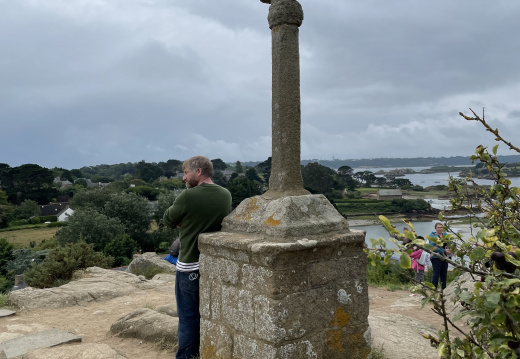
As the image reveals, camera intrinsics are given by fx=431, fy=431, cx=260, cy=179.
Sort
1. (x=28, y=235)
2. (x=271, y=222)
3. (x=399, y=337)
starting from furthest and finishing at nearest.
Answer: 1. (x=28, y=235)
2. (x=399, y=337)
3. (x=271, y=222)

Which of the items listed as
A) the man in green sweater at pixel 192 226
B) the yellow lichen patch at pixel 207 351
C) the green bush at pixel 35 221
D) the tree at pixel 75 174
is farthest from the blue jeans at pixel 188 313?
the tree at pixel 75 174

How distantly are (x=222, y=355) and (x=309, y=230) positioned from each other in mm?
1209

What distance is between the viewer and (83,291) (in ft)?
26.1

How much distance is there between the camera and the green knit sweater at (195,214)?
12.2ft

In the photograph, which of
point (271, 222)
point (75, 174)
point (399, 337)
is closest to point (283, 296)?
point (271, 222)

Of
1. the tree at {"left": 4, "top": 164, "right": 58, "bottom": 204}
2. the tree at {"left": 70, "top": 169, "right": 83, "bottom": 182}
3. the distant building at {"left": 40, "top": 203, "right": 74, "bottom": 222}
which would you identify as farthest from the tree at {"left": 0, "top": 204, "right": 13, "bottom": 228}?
the tree at {"left": 70, "top": 169, "right": 83, "bottom": 182}

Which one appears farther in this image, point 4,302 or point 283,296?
point 4,302

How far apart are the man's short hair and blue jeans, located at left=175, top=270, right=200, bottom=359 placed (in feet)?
2.95

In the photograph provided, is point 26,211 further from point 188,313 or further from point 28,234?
point 188,313

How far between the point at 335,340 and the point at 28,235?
4982 cm

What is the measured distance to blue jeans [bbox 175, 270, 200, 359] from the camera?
3783mm

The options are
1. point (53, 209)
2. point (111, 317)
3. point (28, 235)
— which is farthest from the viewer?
point (53, 209)

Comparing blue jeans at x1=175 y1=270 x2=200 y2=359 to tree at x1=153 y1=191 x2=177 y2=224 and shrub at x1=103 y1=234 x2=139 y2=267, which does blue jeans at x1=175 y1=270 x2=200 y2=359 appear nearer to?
shrub at x1=103 y1=234 x2=139 y2=267

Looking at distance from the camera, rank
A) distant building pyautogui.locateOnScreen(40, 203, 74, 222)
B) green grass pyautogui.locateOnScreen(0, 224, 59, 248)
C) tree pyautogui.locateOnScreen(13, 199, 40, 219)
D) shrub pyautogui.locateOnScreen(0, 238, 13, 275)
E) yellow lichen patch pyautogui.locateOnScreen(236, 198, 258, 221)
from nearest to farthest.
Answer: yellow lichen patch pyautogui.locateOnScreen(236, 198, 258, 221), shrub pyautogui.locateOnScreen(0, 238, 13, 275), green grass pyautogui.locateOnScreen(0, 224, 59, 248), tree pyautogui.locateOnScreen(13, 199, 40, 219), distant building pyautogui.locateOnScreen(40, 203, 74, 222)
